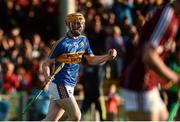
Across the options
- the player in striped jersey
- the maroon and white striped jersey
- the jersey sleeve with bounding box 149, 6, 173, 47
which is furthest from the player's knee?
the jersey sleeve with bounding box 149, 6, 173, 47

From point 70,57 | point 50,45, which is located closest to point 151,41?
point 70,57

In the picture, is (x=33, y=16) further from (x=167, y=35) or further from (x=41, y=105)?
(x=167, y=35)

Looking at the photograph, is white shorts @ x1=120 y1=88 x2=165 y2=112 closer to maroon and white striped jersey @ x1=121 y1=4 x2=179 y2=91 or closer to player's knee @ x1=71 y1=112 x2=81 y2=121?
maroon and white striped jersey @ x1=121 y1=4 x2=179 y2=91

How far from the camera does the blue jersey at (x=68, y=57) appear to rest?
1095cm

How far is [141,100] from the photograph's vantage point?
22.0 ft

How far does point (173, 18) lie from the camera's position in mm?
6465

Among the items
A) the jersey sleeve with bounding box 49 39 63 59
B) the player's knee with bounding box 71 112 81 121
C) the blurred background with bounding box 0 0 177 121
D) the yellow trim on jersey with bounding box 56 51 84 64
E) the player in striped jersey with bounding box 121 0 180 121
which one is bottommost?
the blurred background with bounding box 0 0 177 121

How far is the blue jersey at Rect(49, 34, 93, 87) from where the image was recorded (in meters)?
11.0

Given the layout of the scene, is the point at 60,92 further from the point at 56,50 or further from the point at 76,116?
the point at 56,50

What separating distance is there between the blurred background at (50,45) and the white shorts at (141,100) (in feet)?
24.5

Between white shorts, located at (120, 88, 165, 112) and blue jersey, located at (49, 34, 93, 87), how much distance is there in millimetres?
4247

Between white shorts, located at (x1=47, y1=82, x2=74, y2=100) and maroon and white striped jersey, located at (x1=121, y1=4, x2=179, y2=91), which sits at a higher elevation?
maroon and white striped jersey, located at (x1=121, y1=4, x2=179, y2=91)

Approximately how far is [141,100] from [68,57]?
14.4ft

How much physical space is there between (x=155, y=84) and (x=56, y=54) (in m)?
4.20
